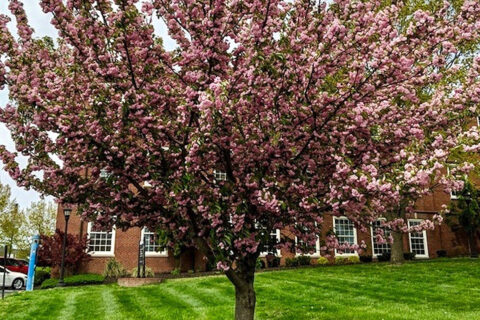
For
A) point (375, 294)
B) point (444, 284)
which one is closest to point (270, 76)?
point (375, 294)

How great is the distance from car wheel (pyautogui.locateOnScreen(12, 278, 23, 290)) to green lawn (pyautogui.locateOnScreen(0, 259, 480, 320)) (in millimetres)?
9990

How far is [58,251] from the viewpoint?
23766mm

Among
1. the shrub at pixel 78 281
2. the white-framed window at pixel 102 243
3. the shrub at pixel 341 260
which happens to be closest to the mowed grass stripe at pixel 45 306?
the shrub at pixel 78 281

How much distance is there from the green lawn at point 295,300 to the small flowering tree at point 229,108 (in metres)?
5.26

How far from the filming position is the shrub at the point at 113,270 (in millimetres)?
24906

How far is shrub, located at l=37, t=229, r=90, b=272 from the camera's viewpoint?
23.8 m

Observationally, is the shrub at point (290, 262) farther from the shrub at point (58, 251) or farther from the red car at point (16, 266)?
the red car at point (16, 266)

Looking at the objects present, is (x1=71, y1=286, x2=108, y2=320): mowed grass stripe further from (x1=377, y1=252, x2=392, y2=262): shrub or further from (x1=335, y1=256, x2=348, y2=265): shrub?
(x1=377, y1=252, x2=392, y2=262): shrub

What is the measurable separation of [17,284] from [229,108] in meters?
24.8

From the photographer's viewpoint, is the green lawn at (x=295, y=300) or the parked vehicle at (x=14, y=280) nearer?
the green lawn at (x=295, y=300)

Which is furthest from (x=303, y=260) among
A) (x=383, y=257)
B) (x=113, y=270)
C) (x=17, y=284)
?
(x=17, y=284)

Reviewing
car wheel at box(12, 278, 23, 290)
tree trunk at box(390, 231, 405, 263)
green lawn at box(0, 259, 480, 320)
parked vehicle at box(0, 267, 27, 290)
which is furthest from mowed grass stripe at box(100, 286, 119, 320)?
tree trunk at box(390, 231, 405, 263)

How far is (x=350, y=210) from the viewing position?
6.29 m

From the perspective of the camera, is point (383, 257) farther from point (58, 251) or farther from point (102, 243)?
point (58, 251)
